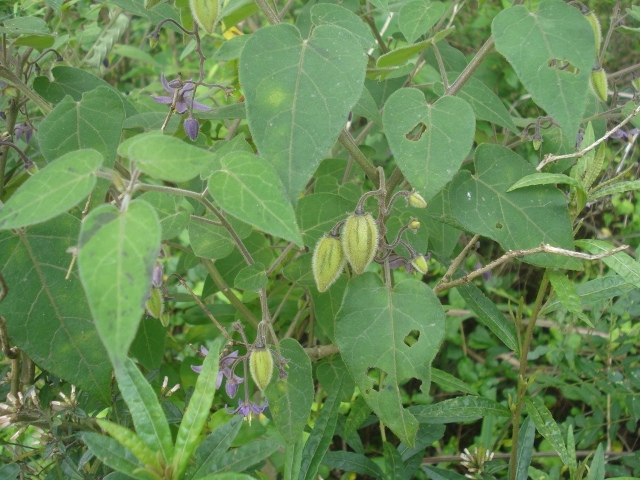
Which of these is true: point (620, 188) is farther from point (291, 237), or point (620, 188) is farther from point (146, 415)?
point (146, 415)

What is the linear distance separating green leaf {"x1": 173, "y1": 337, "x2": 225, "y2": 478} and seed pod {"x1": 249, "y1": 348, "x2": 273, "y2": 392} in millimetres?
106

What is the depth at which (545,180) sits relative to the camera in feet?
3.16

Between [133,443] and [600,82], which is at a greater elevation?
[600,82]

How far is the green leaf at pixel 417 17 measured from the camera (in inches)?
41.0

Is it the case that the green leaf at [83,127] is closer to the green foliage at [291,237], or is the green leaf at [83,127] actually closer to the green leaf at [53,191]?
the green foliage at [291,237]

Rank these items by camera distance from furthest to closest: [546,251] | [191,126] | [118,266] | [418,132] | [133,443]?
[191,126] → [418,132] → [546,251] → [133,443] → [118,266]

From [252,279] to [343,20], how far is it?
41 cm

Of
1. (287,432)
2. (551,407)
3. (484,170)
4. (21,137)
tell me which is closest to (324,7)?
(484,170)

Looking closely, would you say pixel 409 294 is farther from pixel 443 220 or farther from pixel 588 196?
pixel 588 196

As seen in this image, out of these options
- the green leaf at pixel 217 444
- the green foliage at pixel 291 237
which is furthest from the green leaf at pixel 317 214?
the green leaf at pixel 217 444

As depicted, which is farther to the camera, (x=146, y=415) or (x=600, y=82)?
(x=600, y=82)

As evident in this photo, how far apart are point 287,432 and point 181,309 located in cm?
122

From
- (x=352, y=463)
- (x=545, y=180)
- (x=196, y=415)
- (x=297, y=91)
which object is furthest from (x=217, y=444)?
(x=545, y=180)

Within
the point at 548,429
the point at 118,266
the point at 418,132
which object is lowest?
the point at 548,429
